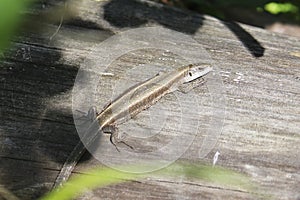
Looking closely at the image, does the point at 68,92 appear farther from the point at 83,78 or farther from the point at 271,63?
the point at 271,63

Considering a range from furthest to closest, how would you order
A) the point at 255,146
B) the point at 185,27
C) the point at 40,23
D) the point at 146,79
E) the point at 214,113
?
the point at 185,27, the point at 40,23, the point at 146,79, the point at 214,113, the point at 255,146

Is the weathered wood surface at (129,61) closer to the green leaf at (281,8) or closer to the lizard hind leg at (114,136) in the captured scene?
the lizard hind leg at (114,136)

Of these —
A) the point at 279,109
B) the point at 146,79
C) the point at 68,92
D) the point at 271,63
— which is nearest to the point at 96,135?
the point at 68,92

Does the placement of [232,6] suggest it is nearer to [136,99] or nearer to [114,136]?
[136,99]

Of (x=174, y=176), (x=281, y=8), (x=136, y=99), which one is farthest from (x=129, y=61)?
(x=281, y=8)

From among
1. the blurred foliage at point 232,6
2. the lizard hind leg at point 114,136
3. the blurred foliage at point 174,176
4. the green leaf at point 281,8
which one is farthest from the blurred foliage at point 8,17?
the green leaf at point 281,8

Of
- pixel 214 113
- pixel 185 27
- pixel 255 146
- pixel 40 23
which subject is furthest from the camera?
pixel 185 27

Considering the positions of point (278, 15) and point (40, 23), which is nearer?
point (40, 23)
